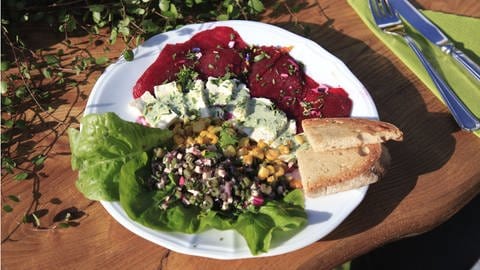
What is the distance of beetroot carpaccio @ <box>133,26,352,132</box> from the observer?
8.33 ft

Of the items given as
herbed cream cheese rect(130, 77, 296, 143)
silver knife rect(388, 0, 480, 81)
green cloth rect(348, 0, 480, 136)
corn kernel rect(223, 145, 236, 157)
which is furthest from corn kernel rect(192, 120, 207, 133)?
silver knife rect(388, 0, 480, 81)

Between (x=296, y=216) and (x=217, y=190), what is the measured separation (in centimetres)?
32

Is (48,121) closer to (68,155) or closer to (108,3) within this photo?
(68,155)

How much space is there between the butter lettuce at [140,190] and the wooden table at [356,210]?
18 centimetres

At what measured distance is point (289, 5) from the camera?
3.14 metres

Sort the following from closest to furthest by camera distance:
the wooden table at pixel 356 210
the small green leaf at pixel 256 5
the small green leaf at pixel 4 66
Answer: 1. the wooden table at pixel 356 210
2. the small green leaf at pixel 4 66
3. the small green leaf at pixel 256 5

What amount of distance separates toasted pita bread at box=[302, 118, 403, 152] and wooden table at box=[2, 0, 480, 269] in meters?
0.25

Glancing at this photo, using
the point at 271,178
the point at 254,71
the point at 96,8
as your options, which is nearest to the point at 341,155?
the point at 271,178

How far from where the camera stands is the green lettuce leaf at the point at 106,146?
7.12 ft

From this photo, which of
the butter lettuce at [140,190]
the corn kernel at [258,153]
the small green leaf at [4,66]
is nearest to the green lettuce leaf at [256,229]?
the butter lettuce at [140,190]

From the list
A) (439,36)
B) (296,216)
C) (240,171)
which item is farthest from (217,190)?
(439,36)

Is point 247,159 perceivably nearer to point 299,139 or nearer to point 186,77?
point 299,139

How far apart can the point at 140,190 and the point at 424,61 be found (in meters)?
1.58

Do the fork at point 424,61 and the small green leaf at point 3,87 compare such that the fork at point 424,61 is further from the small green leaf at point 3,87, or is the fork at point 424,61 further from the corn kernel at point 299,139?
the small green leaf at point 3,87
